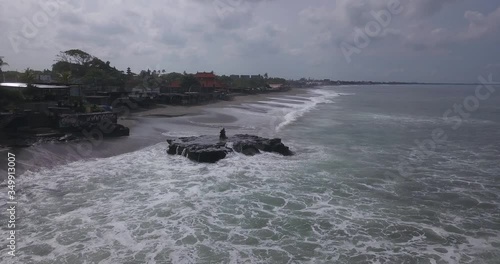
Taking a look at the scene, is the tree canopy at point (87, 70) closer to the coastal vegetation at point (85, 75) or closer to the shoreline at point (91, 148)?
the coastal vegetation at point (85, 75)

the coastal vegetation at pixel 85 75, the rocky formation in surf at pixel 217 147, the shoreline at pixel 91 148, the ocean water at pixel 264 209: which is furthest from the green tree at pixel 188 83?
the ocean water at pixel 264 209

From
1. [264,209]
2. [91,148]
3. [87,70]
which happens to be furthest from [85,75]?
[264,209]

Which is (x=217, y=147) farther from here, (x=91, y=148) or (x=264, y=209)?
(x=264, y=209)

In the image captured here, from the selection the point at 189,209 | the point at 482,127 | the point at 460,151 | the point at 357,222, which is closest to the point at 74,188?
the point at 189,209

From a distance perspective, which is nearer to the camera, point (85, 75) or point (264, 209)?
point (264, 209)

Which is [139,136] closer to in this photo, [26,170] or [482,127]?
[26,170]

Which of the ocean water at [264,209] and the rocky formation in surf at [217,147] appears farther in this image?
the rocky formation in surf at [217,147]

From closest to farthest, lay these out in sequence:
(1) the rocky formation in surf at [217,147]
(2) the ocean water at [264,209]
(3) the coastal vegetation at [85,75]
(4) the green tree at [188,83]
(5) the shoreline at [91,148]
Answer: (2) the ocean water at [264,209]
(5) the shoreline at [91,148]
(1) the rocky formation in surf at [217,147]
(3) the coastal vegetation at [85,75]
(4) the green tree at [188,83]
